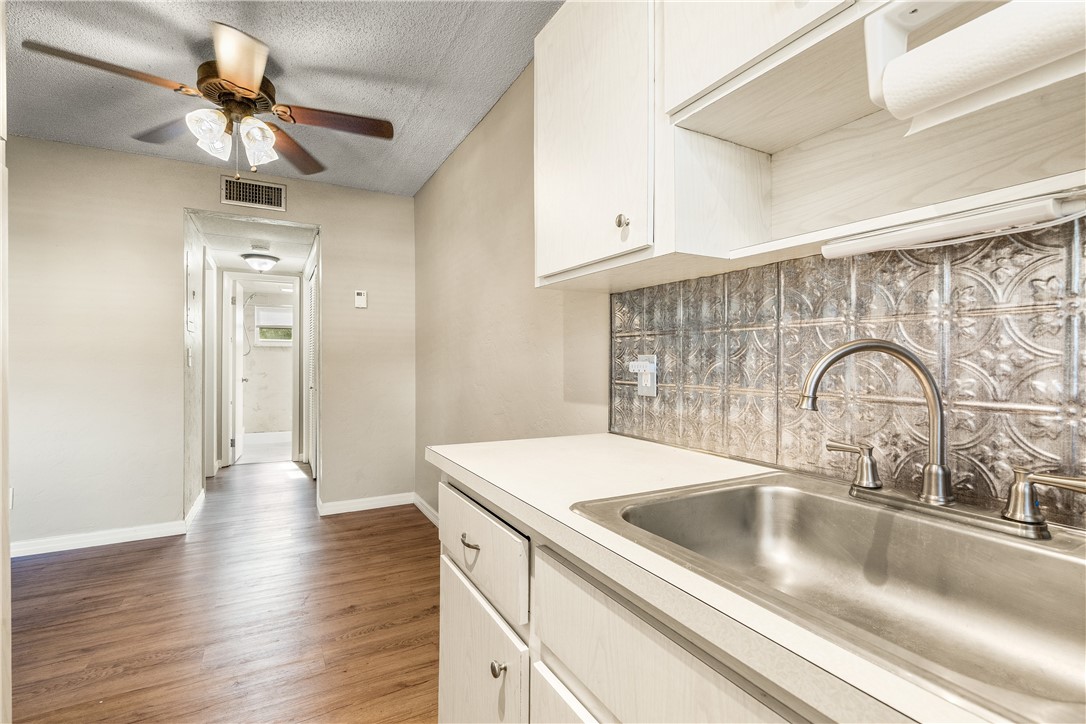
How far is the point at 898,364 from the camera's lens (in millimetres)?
901

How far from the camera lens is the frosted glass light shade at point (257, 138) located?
2076 mm

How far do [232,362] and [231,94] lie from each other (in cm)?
455

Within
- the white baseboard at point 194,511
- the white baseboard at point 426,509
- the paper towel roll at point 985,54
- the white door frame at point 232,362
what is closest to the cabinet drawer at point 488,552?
the paper towel roll at point 985,54

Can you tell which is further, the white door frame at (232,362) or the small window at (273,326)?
the small window at (273,326)

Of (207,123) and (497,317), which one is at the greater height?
(207,123)

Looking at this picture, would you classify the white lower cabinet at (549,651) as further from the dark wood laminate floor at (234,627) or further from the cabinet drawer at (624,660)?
the dark wood laminate floor at (234,627)

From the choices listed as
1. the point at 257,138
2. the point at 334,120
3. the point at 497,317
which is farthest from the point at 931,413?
the point at 257,138

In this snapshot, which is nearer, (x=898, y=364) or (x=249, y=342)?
(x=898, y=364)

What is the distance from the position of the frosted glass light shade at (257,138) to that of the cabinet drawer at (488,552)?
179 cm

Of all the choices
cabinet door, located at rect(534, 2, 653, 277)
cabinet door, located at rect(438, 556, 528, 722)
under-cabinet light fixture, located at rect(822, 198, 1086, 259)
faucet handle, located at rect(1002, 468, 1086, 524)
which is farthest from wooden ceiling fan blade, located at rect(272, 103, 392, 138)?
faucet handle, located at rect(1002, 468, 1086, 524)

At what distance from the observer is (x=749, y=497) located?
0.97 meters

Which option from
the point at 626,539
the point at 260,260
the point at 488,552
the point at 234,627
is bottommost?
the point at 234,627

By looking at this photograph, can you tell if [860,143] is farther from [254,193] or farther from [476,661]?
[254,193]

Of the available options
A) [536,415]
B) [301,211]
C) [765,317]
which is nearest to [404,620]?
[536,415]
